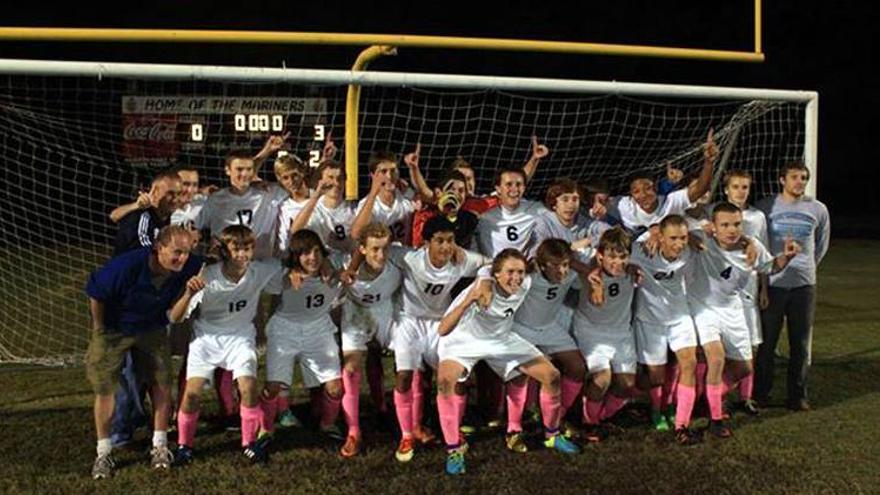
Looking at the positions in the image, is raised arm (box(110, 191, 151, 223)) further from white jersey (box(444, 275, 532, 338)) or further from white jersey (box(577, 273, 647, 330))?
white jersey (box(577, 273, 647, 330))

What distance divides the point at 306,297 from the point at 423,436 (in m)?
0.95

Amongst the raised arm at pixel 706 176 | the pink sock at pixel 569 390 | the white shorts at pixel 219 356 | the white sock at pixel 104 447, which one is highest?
the raised arm at pixel 706 176

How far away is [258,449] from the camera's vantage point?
4.36 meters

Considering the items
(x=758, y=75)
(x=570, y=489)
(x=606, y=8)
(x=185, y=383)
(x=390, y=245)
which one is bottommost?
(x=570, y=489)

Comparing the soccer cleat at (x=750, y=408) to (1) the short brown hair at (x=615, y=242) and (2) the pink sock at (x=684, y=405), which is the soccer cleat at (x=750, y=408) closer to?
(2) the pink sock at (x=684, y=405)

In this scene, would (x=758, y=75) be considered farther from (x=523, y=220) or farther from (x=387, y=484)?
(x=387, y=484)

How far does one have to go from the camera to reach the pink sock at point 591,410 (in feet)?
15.9

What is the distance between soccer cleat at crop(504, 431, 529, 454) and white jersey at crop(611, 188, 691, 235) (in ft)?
5.05

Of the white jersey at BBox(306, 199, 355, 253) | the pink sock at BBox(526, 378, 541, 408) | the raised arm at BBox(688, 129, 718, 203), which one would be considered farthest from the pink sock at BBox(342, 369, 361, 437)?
the raised arm at BBox(688, 129, 718, 203)

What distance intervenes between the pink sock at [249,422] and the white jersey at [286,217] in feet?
3.21

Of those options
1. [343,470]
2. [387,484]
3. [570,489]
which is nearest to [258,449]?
[343,470]

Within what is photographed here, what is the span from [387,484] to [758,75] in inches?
805

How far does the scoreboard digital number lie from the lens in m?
11.0

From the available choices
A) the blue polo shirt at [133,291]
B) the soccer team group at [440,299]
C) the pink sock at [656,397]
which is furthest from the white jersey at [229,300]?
the pink sock at [656,397]
